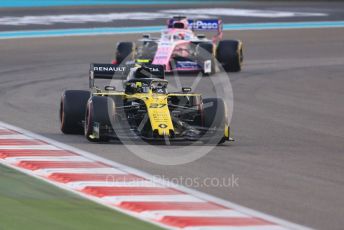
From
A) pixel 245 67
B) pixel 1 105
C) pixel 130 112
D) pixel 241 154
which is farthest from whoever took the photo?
pixel 245 67

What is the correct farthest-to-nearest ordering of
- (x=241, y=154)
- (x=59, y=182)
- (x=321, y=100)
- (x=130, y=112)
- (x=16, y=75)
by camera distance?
1. (x=16, y=75)
2. (x=321, y=100)
3. (x=130, y=112)
4. (x=241, y=154)
5. (x=59, y=182)

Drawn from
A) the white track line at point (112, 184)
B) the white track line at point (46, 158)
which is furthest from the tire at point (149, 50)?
the white track line at point (112, 184)

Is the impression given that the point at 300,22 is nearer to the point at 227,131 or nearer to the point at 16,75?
the point at 16,75

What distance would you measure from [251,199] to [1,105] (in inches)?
345

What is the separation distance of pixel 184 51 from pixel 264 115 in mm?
7349

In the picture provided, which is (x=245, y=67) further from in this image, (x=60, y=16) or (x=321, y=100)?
(x=60, y=16)

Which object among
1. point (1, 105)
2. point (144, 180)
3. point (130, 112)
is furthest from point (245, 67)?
point (144, 180)

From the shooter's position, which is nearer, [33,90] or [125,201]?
[125,201]

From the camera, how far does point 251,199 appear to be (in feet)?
34.3

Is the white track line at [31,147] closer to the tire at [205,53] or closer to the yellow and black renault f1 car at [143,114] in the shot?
the yellow and black renault f1 car at [143,114]

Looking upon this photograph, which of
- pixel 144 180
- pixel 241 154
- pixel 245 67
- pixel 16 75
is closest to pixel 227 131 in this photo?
pixel 241 154

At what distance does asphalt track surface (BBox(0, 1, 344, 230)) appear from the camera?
35.4ft

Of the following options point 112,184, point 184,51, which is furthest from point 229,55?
point 112,184

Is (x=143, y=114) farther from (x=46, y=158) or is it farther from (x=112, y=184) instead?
(x=112, y=184)
